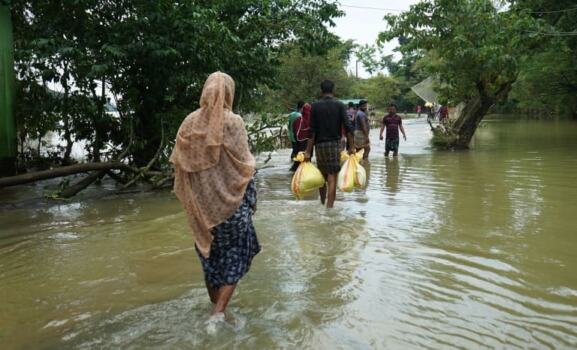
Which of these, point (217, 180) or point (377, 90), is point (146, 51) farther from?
point (377, 90)

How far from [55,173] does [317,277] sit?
5296 millimetres

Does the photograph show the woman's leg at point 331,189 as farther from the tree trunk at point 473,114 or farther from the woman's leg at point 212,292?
the tree trunk at point 473,114

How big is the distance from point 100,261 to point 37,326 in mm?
1580

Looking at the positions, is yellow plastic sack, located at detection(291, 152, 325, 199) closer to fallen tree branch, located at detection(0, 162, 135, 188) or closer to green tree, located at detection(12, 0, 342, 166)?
green tree, located at detection(12, 0, 342, 166)

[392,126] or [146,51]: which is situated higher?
[146,51]

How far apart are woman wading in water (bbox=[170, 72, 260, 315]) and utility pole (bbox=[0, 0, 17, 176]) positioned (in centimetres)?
700

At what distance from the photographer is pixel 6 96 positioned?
9.18 m

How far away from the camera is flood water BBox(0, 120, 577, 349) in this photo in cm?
345

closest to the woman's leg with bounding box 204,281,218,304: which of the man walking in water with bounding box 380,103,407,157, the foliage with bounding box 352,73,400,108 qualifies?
the man walking in water with bounding box 380,103,407,157

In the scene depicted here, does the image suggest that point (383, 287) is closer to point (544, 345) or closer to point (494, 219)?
point (544, 345)

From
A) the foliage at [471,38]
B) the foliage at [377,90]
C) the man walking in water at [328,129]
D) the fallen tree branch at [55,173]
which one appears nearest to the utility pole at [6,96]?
the fallen tree branch at [55,173]

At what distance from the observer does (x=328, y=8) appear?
1146cm

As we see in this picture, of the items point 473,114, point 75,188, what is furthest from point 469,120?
point 75,188

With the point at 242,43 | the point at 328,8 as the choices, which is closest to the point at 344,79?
the point at 328,8
